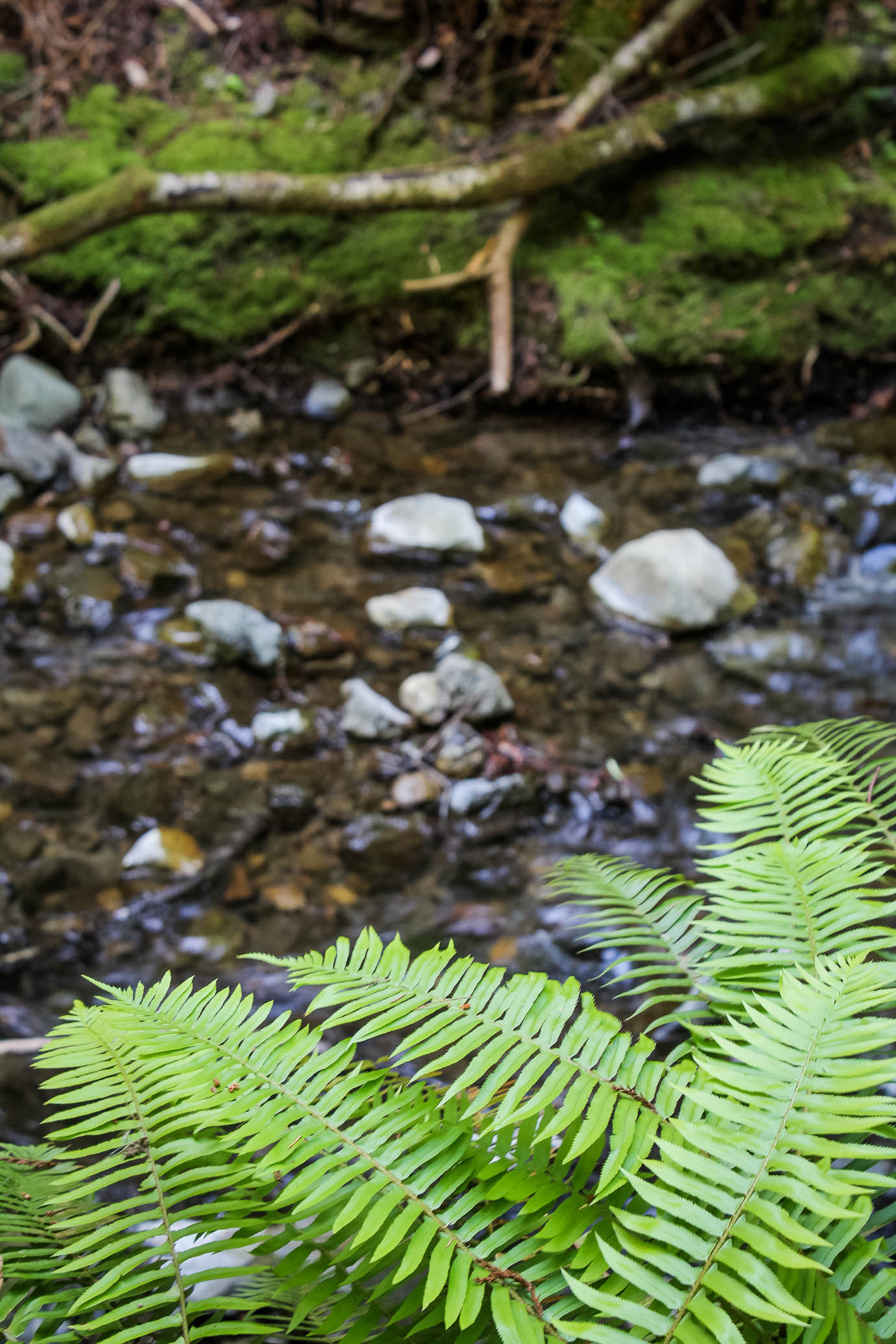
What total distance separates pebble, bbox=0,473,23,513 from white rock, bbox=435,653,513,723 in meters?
2.85

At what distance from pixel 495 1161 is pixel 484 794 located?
237 cm

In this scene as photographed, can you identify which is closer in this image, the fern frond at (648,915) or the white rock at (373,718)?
the fern frond at (648,915)

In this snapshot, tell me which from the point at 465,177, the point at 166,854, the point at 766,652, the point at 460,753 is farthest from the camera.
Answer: the point at 465,177

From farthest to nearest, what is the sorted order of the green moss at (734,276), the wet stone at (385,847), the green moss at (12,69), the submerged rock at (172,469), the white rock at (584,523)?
the green moss at (734,276), the green moss at (12,69), the submerged rock at (172,469), the white rock at (584,523), the wet stone at (385,847)

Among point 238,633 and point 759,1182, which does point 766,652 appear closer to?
point 238,633

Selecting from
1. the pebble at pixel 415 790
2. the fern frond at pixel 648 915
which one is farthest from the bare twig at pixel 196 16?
the fern frond at pixel 648 915

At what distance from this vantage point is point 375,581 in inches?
178

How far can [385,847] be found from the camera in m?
3.17

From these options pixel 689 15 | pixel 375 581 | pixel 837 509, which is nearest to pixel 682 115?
pixel 689 15

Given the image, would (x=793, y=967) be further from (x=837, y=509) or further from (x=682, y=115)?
(x=682, y=115)

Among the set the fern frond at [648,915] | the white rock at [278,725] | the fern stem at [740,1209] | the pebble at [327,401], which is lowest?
Answer: the white rock at [278,725]

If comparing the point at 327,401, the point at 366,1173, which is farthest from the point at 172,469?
the point at 366,1173

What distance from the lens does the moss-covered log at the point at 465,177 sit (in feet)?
15.0

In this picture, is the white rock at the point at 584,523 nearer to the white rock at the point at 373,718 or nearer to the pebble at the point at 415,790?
the white rock at the point at 373,718
